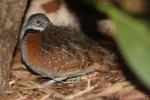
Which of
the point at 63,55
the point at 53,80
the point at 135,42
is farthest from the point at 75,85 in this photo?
the point at 135,42

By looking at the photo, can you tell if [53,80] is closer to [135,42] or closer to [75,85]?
[75,85]

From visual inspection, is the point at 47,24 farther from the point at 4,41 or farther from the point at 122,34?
the point at 122,34

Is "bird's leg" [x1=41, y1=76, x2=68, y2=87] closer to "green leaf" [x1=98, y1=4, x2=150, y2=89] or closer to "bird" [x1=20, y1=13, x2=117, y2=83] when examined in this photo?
"bird" [x1=20, y1=13, x2=117, y2=83]

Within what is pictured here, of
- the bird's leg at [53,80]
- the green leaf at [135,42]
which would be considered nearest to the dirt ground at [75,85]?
the bird's leg at [53,80]

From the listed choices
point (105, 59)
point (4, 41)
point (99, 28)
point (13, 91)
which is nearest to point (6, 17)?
point (4, 41)

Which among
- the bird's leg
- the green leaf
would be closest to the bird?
the bird's leg

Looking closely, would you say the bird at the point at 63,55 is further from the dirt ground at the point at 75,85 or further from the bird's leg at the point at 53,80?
the dirt ground at the point at 75,85
